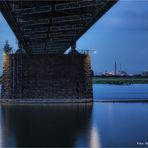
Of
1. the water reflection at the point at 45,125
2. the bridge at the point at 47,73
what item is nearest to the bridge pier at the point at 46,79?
the bridge at the point at 47,73

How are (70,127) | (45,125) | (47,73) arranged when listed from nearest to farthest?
1. (70,127)
2. (45,125)
3. (47,73)

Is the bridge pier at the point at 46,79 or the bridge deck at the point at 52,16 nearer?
the bridge deck at the point at 52,16

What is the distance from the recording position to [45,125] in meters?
33.9

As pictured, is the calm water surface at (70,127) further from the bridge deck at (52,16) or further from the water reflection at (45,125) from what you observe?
the bridge deck at (52,16)

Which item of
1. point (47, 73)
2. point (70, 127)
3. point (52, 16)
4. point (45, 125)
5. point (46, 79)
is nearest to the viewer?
point (70, 127)

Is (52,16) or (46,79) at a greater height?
(52,16)

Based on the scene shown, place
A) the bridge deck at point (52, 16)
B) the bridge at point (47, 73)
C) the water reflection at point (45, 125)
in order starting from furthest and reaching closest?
the bridge at point (47, 73) → the bridge deck at point (52, 16) → the water reflection at point (45, 125)

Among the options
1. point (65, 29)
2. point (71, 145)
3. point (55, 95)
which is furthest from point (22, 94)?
point (71, 145)

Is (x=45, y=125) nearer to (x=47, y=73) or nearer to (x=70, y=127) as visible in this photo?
(x=70, y=127)

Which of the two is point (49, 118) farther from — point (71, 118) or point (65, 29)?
point (65, 29)

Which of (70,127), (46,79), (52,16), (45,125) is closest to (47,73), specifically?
(46,79)

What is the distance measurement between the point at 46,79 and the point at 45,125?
53.2 feet

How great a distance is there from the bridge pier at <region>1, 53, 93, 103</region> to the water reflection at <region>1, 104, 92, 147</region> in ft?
6.06

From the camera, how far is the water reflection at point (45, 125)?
27219 mm
